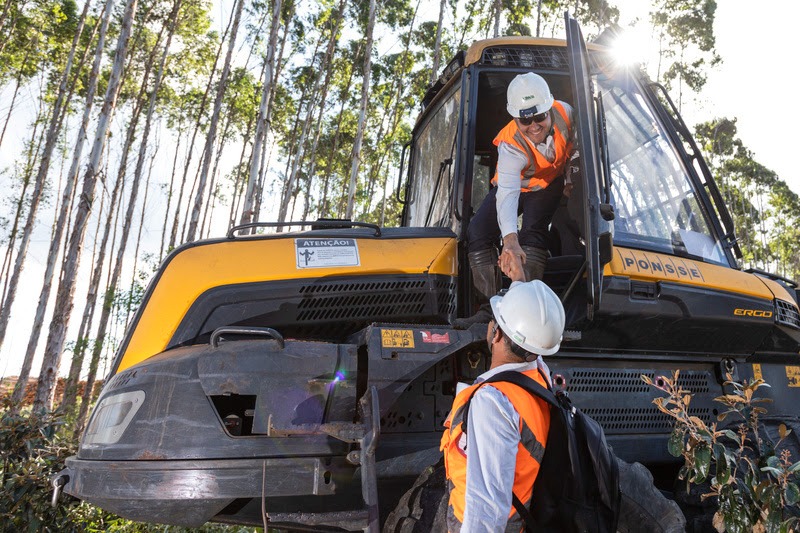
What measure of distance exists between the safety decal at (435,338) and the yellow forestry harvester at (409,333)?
1 centimetres

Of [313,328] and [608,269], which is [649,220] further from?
[313,328]

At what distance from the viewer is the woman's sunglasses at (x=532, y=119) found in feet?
11.0

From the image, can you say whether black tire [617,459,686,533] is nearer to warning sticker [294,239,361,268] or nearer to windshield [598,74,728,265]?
windshield [598,74,728,265]

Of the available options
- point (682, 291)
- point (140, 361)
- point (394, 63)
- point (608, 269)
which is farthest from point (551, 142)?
point (394, 63)

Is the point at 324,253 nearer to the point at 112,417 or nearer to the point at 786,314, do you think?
the point at 112,417

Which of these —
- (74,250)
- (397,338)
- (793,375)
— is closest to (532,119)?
(397,338)

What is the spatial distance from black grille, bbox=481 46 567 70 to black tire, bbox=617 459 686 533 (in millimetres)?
2490

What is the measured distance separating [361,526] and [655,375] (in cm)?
215

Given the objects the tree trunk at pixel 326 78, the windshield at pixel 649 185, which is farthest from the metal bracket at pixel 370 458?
the tree trunk at pixel 326 78

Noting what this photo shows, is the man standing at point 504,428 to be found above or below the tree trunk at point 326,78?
below

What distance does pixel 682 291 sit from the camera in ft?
11.8

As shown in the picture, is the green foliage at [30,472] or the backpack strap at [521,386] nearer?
the backpack strap at [521,386]

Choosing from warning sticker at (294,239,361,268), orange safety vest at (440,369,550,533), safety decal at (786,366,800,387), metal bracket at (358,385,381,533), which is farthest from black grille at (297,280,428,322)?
safety decal at (786,366,800,387)

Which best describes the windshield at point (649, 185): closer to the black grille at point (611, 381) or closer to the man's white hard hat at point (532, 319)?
the black grille at point (611, 381)
